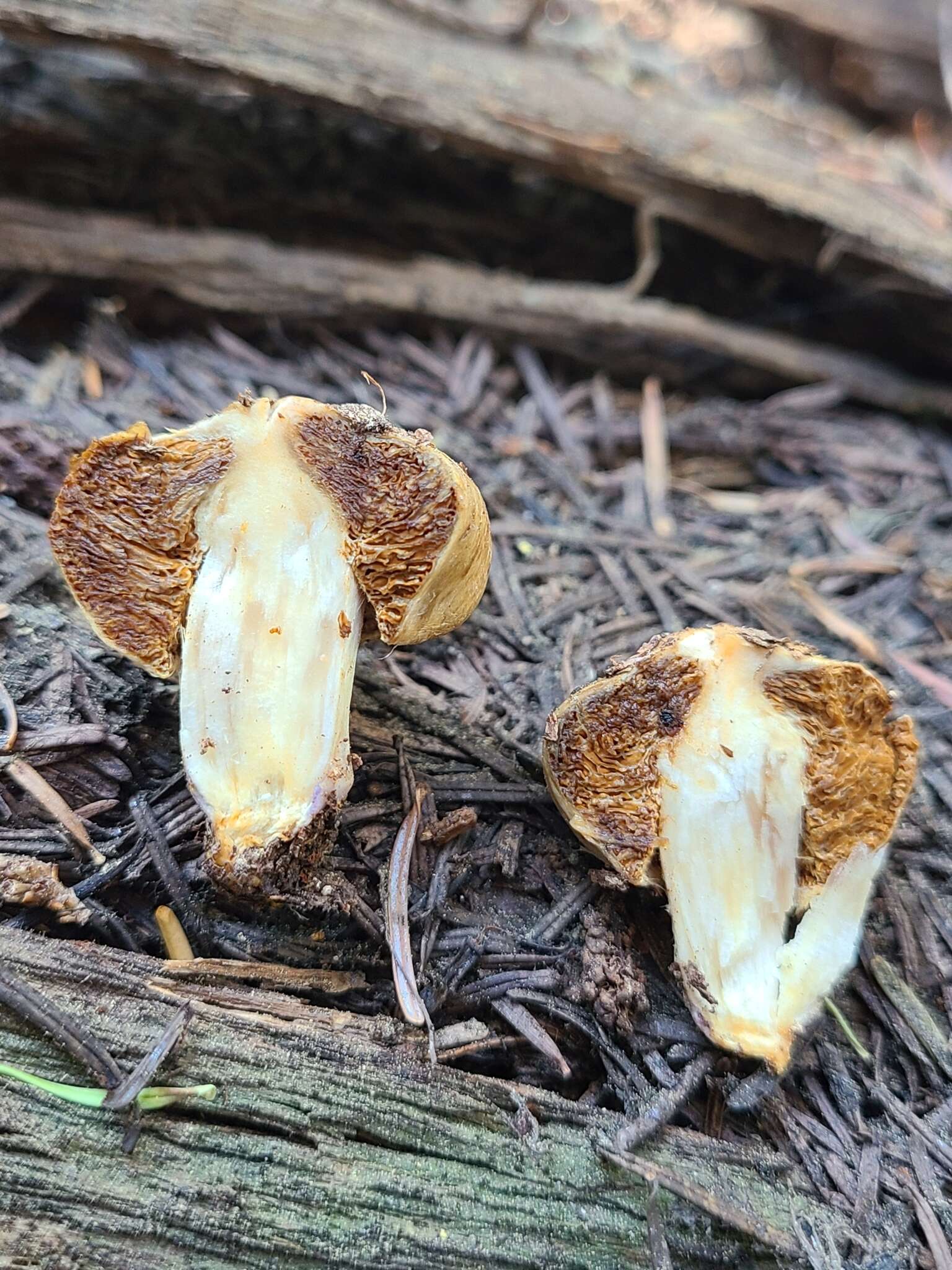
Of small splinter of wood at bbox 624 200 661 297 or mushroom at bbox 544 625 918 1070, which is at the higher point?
small splinter of wood at bbox 624 200 661 297

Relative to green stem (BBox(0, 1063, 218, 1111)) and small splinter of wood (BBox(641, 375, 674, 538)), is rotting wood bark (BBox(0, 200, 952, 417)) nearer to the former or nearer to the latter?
small splinter of wood (BBox(641, 375, 674, 538))

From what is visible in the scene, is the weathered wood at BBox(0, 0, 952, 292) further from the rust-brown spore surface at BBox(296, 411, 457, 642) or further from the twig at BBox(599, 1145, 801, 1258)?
the twig at BBox(599, 1145, 801, 1258)

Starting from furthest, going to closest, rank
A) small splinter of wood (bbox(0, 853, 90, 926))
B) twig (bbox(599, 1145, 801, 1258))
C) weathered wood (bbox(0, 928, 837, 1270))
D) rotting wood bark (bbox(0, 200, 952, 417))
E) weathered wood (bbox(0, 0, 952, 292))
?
rotting wood bark (bbox(0, 200, 952, 417)) < weathered wood (bbox(0, 0, 952, 292)) < small splinter of wood (bbox(0, 853, 90, 926)) < twig (bbox(599, 1145, 801, 1258)) < weathered wood (bbox(0, 928, 837, 1270))

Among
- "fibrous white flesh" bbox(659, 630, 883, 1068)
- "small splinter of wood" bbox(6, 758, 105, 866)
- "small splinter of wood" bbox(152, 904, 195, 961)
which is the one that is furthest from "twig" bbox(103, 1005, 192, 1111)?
"fibrous white flesh" bbox(659, 630, 883, 1068)

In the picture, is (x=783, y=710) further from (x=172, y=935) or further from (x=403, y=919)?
(x=172, y=935)

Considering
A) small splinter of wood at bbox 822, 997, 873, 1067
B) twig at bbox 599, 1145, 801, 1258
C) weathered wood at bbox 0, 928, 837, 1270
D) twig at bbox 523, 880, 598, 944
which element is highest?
twig at bbox 523, 880, 598, 944

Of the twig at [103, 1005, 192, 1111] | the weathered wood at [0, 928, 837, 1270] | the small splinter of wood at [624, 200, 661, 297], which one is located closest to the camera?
the weathered wood at [0, 928, 837, 1270]

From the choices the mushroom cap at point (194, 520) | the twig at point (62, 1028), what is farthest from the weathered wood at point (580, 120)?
the twig at point (62, 1028)

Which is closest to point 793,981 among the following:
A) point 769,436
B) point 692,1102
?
point 692,1102

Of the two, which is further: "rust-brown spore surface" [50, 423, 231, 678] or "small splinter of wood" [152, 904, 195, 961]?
"rust-brown spore surface" [50, 423, 231, 678]

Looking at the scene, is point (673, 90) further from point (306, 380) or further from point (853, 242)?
point (306, 380)
